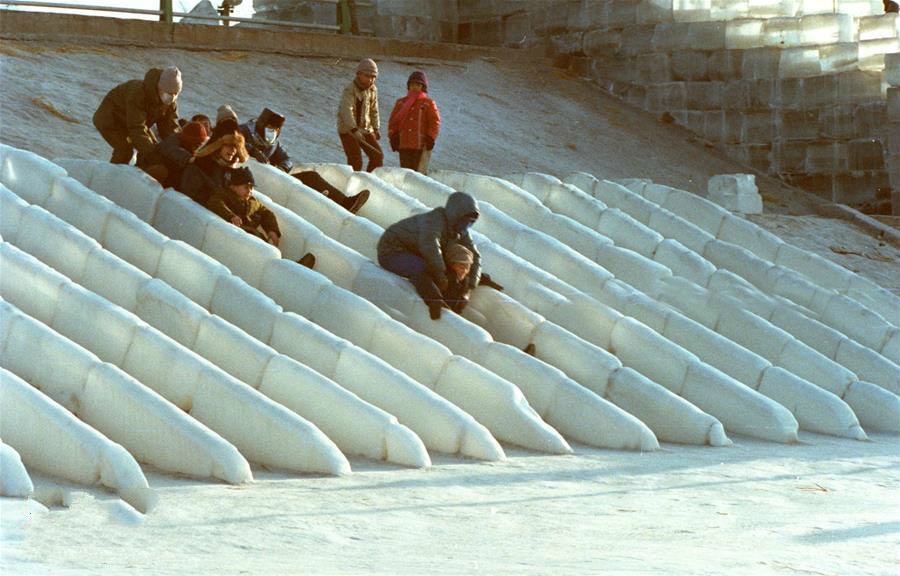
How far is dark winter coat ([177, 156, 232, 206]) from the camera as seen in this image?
13.5m

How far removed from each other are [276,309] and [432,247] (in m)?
1.30

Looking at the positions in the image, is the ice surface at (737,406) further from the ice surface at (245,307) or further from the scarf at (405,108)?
the scarf at (405,108)

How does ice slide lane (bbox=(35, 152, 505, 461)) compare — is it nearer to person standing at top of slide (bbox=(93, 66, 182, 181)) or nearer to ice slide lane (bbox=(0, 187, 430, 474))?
ice slide lane (bbox=(0, 187, 430, 474))

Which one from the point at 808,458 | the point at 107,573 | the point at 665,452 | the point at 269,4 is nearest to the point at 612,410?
the point at 665,452

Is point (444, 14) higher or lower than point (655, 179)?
higher

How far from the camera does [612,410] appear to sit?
12.1 metres

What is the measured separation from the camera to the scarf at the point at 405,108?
16.3m

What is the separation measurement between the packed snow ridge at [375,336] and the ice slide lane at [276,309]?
0.05 ft

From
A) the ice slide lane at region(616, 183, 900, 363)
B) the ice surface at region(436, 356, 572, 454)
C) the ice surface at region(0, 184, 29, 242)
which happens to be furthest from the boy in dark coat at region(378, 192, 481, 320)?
the ice slide lane at region(616, 183, 900, 363)

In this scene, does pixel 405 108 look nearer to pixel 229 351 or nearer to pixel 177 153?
pixel 177 153

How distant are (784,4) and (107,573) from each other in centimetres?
1756

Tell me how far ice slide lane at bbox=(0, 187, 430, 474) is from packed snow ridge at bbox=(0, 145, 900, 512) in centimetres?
2

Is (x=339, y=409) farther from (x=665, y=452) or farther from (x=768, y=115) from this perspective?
(x=768, y=115)

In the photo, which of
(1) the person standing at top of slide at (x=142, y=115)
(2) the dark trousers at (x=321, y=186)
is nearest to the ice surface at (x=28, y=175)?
(1) the person standing at top of slide at (x=142, y=115)
